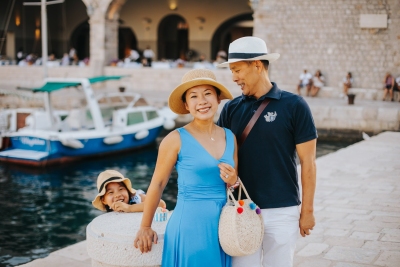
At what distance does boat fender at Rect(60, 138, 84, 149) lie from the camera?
38.2ft

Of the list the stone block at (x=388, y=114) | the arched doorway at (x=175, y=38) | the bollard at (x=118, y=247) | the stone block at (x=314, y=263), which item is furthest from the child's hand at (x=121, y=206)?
the arched doorway at (x=175, y=38)

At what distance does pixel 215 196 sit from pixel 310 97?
16.2 metres

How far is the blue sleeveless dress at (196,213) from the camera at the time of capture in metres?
2.34

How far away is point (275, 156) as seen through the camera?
102 inches

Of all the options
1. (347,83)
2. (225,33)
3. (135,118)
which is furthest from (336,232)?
(225,33)

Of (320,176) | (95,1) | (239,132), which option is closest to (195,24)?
(95,1)

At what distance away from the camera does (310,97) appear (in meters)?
18.1

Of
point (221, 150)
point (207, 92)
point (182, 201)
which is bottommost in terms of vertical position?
point (182, 201)

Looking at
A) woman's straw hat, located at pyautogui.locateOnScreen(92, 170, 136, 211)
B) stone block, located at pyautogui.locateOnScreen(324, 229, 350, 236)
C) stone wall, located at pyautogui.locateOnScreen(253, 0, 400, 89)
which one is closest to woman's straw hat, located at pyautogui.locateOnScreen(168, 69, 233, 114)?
woman's straw hat, located at pyautogui.locateOnScreen(92, 170, 136, 211)

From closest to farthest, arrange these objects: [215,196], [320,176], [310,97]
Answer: [215,196] < [320,176] < [310,97]

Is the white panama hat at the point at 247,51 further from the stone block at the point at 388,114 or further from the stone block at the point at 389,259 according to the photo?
the stone block at the point at 388,114

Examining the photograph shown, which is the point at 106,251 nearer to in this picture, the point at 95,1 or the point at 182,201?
the point at 182,201

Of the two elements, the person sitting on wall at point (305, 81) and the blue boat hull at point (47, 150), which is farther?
the person sitting on wall at point (305, 81)

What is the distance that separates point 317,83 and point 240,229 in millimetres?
16511
